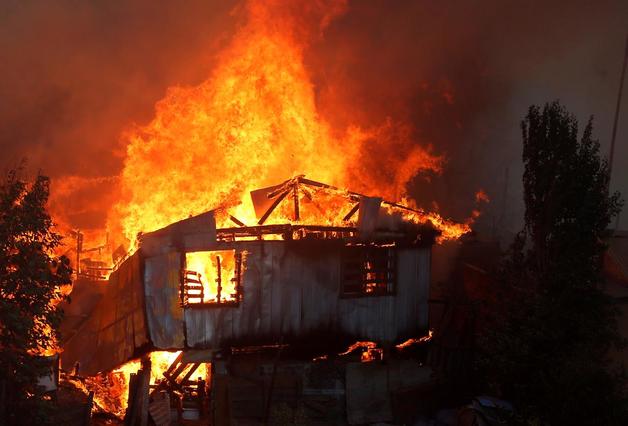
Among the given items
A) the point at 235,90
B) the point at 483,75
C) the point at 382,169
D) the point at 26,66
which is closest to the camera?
the point at 235,90

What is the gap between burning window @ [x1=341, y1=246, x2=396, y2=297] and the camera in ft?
51.4

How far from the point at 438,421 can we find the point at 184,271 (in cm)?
951

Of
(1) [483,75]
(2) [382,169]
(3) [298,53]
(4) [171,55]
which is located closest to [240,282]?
(3) [298,53]

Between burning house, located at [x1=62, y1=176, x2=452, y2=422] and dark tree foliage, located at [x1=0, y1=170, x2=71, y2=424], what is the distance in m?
3.23

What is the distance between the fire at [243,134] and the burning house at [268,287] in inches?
156

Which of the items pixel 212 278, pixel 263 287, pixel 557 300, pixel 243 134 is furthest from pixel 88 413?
pixel 557 300

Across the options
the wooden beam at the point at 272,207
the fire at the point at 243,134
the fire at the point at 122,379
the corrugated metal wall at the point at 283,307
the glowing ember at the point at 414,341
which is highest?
the fire at the point at 243,134

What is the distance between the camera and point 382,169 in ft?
105

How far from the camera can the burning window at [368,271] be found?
1566 cm

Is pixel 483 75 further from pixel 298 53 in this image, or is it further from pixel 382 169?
pixel 298 53

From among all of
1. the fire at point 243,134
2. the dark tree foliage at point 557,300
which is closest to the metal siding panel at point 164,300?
the fire at point 243,134

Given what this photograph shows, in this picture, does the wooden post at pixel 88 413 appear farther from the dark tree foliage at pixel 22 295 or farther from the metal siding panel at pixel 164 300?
the dark tree foliage at pixel 22 295

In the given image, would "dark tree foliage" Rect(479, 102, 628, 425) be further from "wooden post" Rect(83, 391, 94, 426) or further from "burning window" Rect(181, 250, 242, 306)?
"wooden post" Rect(83, 391, 94, 426)

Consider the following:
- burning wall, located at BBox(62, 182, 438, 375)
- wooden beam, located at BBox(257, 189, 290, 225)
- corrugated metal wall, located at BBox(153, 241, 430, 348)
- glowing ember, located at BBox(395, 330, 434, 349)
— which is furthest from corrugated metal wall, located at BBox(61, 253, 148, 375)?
glowing ember, located at BBox(395, 330, 434, 349)
